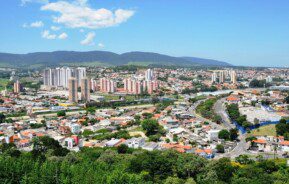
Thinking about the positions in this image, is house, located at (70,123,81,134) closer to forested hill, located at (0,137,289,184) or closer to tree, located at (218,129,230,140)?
forested hill, located at (0,137,289,184)

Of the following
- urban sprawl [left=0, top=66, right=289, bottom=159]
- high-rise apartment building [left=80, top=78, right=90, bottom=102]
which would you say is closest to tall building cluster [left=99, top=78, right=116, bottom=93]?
urban sprawl [left=0, top=66, right=289, bottom=159]

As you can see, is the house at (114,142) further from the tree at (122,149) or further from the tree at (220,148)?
the tree at (220,148)

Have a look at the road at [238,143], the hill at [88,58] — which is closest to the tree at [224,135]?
the road at [238,143]

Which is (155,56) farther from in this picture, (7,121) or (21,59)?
(7,121)

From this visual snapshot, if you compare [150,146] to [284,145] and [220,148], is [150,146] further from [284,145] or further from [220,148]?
A: [284,145]

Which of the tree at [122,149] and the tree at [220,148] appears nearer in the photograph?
the tree at [122,149]
